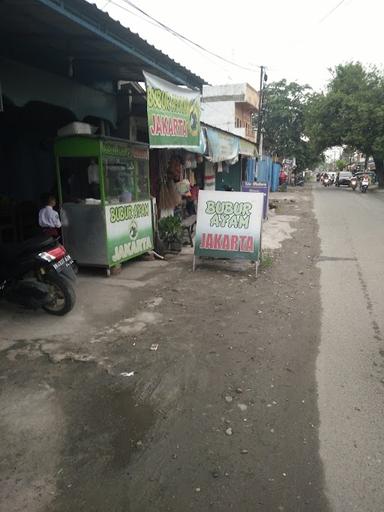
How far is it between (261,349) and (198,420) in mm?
1532

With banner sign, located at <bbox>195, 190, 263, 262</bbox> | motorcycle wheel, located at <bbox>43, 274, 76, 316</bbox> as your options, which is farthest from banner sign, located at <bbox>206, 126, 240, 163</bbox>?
motorcycle wheel, located at <bbox>43, 274, 76, 316</bbox>

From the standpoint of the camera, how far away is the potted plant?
9539 millimetres

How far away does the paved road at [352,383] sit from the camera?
2.75 meters

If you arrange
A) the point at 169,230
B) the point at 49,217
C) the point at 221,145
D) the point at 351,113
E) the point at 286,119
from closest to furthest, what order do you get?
the point at 49,217
the point at 169,230
the point at 221,145
the point at 351,113
the point at 286,119

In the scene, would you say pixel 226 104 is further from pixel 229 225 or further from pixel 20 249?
pixel 20 249

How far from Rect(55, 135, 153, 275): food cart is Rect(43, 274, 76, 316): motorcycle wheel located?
1825 millimetres

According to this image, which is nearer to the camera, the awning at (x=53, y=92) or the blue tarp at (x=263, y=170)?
the awning at (x=53, y=92)

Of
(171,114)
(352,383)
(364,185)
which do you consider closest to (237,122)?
(364,185)

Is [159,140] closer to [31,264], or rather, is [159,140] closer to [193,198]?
[31,264]

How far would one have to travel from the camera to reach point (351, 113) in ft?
112

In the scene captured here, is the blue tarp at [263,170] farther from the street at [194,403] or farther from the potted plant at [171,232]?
the street at [194,403]

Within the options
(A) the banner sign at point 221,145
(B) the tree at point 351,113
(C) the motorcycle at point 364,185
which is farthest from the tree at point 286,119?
(A) the banner sign at point 221,145

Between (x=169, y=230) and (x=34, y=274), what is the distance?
4532 millimetres

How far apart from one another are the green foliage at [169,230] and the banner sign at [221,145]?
2898 millimetres
